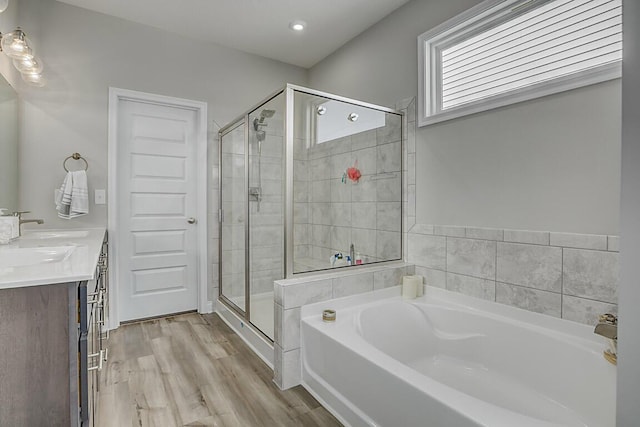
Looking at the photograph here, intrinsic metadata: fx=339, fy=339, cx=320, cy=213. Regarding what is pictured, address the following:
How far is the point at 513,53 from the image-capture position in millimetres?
2055

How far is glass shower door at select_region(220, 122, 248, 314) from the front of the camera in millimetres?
2807

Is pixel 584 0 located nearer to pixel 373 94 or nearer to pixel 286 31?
pixel 373 94

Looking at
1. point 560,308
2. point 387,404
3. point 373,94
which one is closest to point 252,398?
point 387,404

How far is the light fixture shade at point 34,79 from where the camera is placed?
246 centimetres

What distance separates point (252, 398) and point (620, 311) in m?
1.82

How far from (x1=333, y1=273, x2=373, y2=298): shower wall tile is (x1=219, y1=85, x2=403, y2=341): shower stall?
16 centimetres

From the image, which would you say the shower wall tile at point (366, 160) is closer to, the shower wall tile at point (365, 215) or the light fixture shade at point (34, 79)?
the shower wall tile at point (365, 215)

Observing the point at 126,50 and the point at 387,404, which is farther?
the point at 126,50

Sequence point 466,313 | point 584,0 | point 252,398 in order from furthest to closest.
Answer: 1. point 466,313
2. point 252,398
3. point 584,0

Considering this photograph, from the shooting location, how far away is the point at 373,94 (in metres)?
2.99

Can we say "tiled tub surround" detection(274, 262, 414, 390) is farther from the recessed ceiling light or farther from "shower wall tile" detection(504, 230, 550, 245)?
the recessed ceiling light

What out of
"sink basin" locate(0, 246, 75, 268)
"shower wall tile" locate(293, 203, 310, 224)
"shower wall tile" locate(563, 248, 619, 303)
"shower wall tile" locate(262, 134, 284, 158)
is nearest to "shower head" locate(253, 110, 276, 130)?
"shower wall tile" locate(262, 134, 284, 158)

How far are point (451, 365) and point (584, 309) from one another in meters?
0.76

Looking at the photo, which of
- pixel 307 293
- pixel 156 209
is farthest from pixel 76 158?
pixel 307 293
